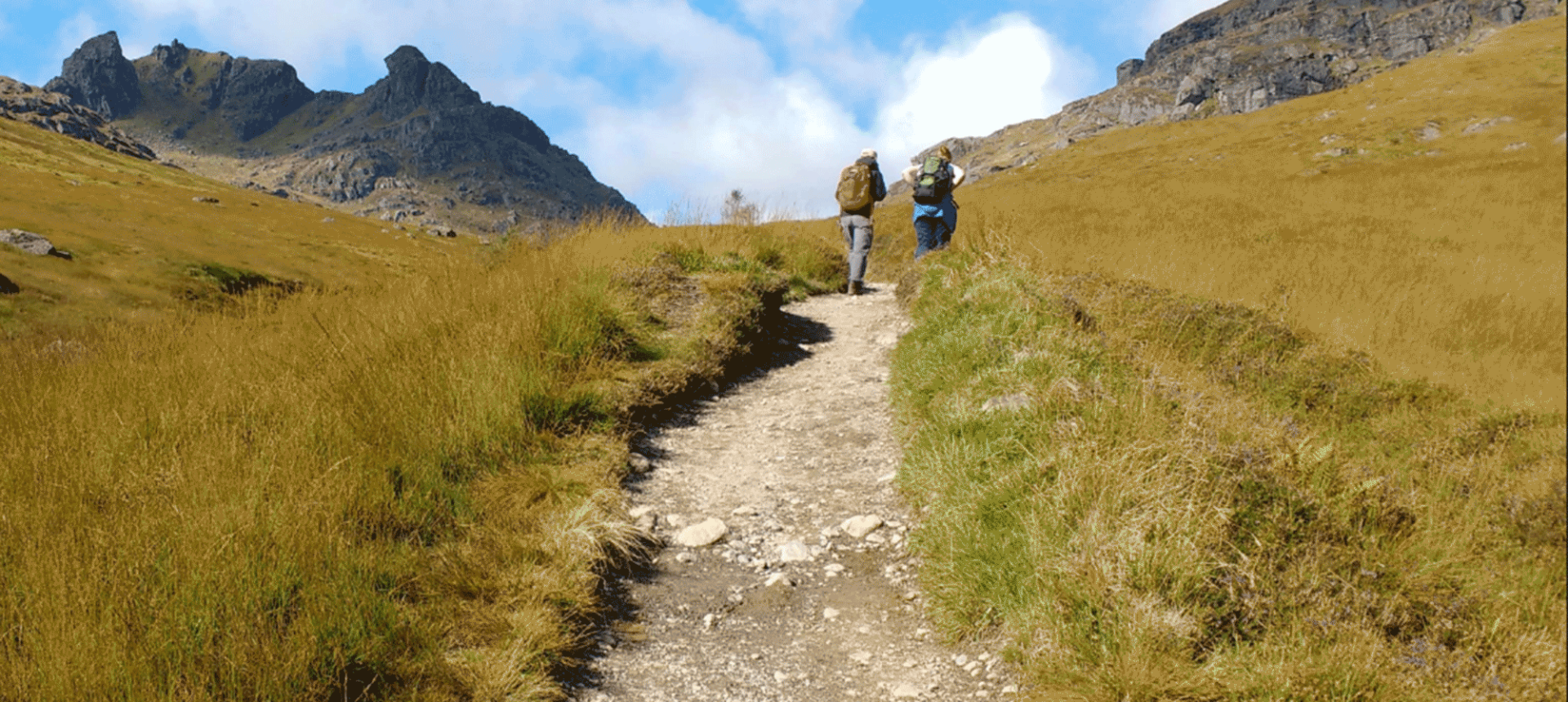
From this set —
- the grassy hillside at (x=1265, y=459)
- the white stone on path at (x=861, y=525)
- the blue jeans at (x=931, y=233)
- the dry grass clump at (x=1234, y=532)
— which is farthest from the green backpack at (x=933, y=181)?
the white stone on path at (x=861, y=525)

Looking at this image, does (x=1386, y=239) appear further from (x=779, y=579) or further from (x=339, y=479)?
(x=339, y=479)

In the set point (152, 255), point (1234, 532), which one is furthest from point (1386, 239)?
point (152, 255)

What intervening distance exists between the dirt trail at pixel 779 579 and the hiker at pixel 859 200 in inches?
233

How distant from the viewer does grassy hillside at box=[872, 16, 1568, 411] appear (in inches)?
57.5

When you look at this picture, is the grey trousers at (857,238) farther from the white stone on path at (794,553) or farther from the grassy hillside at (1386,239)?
the white stone on path at (794,553)

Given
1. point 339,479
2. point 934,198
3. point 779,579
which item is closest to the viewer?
point 339,479

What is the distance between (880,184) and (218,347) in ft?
33.2

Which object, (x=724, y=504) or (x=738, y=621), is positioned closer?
(x=738, y=621)

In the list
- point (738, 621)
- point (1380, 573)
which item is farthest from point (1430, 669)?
point (738, 621)

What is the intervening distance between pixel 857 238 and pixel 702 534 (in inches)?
363

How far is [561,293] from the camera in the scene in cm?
798

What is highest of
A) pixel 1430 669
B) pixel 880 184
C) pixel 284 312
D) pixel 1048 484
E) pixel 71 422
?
pixel 880 184

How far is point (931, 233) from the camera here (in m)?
13.1

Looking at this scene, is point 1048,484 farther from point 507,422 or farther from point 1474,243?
point 1474,243
